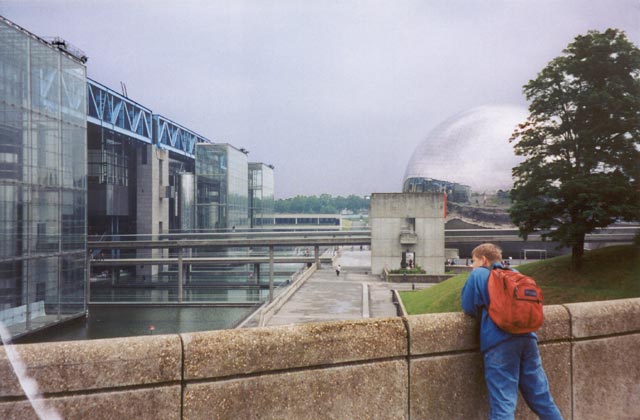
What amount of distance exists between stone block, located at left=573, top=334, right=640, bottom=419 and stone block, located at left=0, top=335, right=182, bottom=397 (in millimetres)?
3670

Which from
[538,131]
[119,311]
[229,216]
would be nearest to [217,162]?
[229,216]

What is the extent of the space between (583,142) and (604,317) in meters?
10.5

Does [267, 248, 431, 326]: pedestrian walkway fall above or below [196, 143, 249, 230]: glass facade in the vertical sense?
below

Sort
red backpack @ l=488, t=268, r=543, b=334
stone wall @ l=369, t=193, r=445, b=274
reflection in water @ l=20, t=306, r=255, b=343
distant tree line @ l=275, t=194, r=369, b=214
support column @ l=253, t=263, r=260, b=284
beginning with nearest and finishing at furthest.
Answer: red backpack @ l=488, t=268, r=543, b=334, reflection in water @ l=20, t=306, r=255, b=343, stone wall @ l=369, t=193, r=445, b=274, support column @ l=253, t=263, r=260, b=284, distant tree line @ l=275, t=194, r=369, b=214

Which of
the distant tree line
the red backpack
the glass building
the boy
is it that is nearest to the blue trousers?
the boy

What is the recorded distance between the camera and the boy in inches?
151

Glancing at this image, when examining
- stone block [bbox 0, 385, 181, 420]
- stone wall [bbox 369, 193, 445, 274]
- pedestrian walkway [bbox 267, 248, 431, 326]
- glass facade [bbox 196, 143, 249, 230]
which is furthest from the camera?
glass facade [bbox 196, 143, 249, 230]

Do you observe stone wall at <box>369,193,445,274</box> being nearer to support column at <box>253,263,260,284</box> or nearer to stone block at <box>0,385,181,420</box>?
support column at <box>253,263,260,284</box>

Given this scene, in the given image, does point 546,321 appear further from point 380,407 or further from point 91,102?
point 91,102

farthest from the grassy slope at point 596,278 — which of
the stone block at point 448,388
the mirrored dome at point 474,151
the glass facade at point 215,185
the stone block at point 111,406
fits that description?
the mirrored dome at point 474,151

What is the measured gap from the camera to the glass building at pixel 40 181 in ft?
78.8

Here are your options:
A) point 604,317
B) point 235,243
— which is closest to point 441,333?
point 604,317

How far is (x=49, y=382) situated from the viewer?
301 centimetres

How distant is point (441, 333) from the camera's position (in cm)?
419
